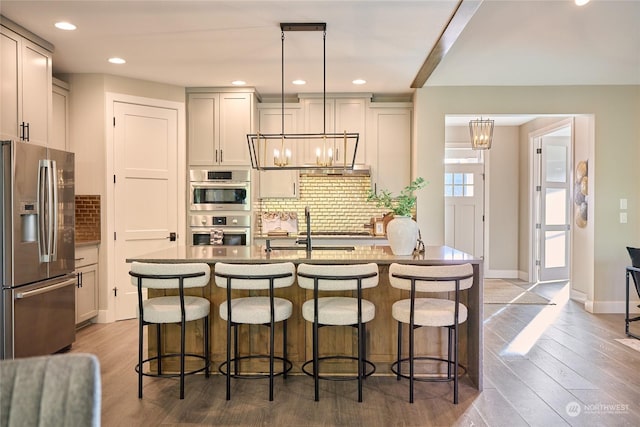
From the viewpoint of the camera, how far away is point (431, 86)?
18.2 feet

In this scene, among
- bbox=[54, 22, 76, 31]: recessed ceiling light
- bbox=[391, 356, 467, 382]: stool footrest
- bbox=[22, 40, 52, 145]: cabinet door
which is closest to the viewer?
bbox=[391, 356, 467, 382]: stool footrest

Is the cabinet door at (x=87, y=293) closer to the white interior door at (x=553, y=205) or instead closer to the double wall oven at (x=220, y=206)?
the double wall oven at (x=220, y=206)

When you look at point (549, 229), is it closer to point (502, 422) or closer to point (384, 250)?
point (384, 250)

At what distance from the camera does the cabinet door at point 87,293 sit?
4.71 meters

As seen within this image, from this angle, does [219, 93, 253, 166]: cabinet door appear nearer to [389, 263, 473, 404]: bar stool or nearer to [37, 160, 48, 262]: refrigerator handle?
[37, 160, 48, 262]: refrigerator handle

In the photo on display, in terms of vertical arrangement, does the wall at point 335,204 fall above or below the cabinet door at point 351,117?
below

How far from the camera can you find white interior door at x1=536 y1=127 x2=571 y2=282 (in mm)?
7809

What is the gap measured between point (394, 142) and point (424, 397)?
12.0 feet

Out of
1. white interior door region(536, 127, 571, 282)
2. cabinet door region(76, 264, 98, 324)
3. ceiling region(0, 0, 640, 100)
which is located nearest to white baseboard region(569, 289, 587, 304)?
white interior door region(536, 127, 571, 282)

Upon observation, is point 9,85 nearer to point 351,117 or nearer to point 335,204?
point 351,117

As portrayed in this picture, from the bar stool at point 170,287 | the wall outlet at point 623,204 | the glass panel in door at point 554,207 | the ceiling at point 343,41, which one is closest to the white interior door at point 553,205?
the glass panel in door at point 554,207

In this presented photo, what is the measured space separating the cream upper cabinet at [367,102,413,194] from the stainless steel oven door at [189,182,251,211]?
1701 mm

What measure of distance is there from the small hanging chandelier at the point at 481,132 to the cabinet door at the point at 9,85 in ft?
17.5

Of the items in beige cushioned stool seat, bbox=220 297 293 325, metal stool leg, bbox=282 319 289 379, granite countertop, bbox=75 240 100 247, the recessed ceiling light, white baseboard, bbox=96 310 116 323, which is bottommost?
white baseboard, bbox=96 310 116 323
